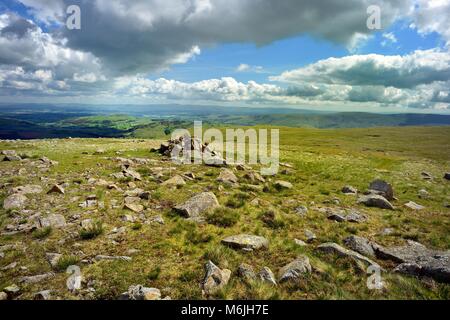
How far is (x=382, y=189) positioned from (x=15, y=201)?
2458cm

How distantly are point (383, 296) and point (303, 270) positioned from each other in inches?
88.3

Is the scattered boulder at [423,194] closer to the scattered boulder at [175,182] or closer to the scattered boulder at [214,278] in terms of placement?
the scattered boulder at [175,182]

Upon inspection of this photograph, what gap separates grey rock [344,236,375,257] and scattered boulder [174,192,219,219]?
21.6 feet

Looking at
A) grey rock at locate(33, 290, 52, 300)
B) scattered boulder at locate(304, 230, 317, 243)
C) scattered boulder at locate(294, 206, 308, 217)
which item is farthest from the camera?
scattered boulder at locate(294, 206, 308, 217)

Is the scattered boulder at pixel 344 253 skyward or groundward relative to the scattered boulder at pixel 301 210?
skyward

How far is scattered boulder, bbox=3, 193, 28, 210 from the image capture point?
45.5 feet

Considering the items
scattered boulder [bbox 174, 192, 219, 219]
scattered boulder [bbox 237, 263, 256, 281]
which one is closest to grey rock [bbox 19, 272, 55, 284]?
scattered boulder [bbox 237, 263, 256, 281]

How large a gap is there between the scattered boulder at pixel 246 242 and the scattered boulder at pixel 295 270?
1718 mm

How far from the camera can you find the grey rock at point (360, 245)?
35.8 feet

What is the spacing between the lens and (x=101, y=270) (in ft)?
28.3

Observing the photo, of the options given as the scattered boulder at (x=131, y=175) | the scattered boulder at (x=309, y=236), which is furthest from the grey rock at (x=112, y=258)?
the scattered boulder at (x=131, y=175)

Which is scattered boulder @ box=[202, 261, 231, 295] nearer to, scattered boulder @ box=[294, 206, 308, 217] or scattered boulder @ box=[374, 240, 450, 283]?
scattered boulder @ box=[374, 240, 450, 283]
